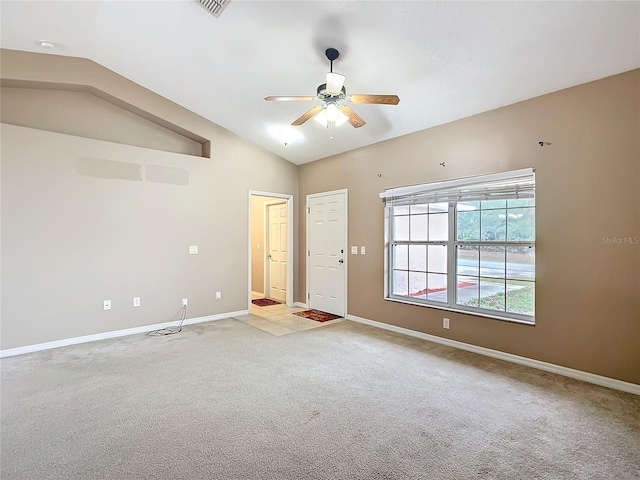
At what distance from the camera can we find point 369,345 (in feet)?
13.2

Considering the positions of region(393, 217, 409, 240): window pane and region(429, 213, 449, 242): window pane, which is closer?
region(429, 213, 449, 242): window pane

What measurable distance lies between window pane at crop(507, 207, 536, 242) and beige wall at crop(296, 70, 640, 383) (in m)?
0.13

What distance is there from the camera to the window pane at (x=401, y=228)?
461 centimetres

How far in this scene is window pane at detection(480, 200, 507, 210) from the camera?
362cm

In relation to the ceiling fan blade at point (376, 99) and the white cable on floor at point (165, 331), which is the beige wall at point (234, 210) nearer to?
the white cable on floor at point (165, 331)

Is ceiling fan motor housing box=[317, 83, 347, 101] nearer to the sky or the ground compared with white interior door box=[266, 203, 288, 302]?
nearer to the sky

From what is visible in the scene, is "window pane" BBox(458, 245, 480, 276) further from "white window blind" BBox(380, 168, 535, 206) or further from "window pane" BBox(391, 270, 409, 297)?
"window pane" BBox(391, 270, 409, 297)

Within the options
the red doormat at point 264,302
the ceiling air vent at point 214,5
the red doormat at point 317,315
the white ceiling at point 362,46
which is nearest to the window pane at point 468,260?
the white ceiling at point 362,46

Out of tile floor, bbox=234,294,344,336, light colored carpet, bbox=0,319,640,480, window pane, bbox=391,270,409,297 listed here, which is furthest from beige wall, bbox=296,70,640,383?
tile floor, bbox=234,294,344,336

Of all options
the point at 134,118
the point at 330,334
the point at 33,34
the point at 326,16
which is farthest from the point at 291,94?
the point at 330,334

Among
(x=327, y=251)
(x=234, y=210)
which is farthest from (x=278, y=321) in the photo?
(x=234, y=210)

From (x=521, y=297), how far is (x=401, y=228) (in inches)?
68.9

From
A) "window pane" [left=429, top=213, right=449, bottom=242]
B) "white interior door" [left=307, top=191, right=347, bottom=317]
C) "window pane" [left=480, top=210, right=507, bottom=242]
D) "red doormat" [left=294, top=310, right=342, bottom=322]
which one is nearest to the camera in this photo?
"window pane" [left=480, top=210, right=507, bottom=242]

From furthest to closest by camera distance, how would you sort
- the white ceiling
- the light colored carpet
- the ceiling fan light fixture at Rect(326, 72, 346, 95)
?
the ceiling fan light fixture at Rect(326, 72, 346, 95) → the white ceiling → the light colored carpet
